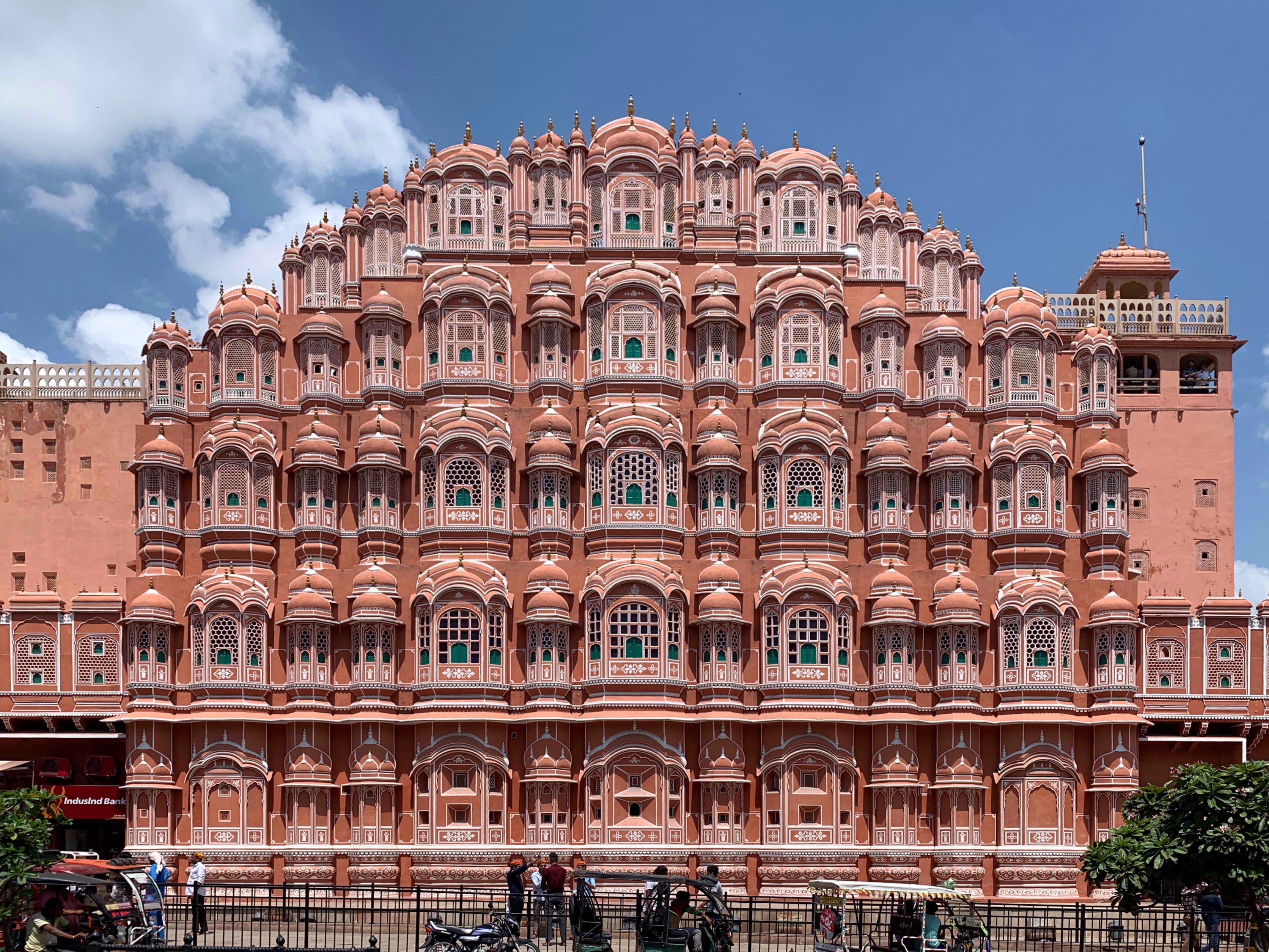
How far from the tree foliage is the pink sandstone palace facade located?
12.0m

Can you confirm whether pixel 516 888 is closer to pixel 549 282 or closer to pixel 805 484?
pixel 805 484

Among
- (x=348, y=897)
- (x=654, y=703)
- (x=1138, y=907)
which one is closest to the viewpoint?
(x=1138, y=907)

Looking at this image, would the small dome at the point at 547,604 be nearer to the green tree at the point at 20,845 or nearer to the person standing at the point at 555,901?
the person standing at the point at 555,901

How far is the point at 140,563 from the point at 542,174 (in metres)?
19.3

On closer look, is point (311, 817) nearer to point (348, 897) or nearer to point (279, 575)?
point (348, 897)

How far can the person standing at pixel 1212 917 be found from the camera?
33.0 metres

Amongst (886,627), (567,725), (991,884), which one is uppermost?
(886,627)

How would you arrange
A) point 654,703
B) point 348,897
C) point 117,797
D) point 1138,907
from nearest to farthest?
point 1138,907
point 348,897
point 654,703
point 117,797

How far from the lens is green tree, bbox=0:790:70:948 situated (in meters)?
27.8

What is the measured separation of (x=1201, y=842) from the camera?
34125mm

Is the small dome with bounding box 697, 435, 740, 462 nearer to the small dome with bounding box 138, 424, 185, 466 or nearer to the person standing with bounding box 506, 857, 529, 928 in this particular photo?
the person standing with bounding box 506, 857, 529, 928

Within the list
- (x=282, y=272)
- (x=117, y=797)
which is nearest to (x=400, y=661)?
(x=117, y=797)

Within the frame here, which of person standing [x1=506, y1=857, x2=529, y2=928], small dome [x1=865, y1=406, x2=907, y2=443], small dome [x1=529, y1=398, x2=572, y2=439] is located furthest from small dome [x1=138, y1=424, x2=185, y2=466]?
small dome [x1=865, y1=406, x2=907, y2=443]

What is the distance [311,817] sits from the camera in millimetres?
47219
